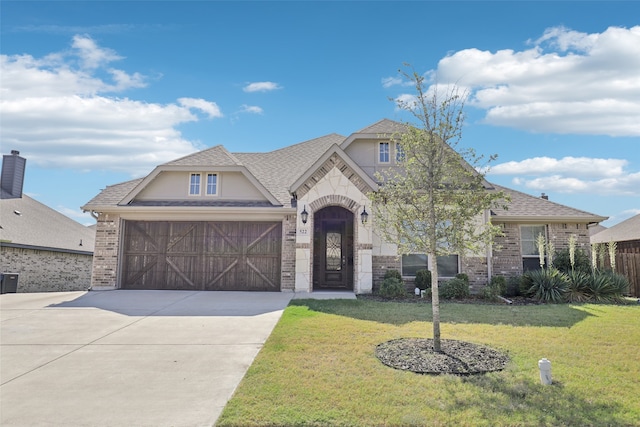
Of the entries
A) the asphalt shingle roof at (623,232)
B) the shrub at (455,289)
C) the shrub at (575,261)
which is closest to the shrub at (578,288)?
the shrub at (575,261)

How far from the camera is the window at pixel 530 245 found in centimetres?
1395

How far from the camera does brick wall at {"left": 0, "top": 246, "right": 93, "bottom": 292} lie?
17.2 metres

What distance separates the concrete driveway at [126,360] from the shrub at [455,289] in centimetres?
508

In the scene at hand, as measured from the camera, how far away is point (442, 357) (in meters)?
5.72

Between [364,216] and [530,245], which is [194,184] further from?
[530,245]

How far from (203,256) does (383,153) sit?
7824 mm

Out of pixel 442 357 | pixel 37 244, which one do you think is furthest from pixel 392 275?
pixel 37 244

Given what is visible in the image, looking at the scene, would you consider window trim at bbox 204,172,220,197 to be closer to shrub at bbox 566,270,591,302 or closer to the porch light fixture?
the porch light fixture

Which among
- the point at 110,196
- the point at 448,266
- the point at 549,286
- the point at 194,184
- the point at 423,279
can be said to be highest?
the point at 194,184

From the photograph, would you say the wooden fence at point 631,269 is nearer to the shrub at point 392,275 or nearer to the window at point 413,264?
the window at point 413,264

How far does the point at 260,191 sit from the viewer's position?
46.1 feet

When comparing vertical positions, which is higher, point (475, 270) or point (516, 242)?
point (516, 242)

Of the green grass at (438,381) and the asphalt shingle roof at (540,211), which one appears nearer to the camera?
the green grass at (438,381)

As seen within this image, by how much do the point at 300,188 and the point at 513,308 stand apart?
7.36 meters
